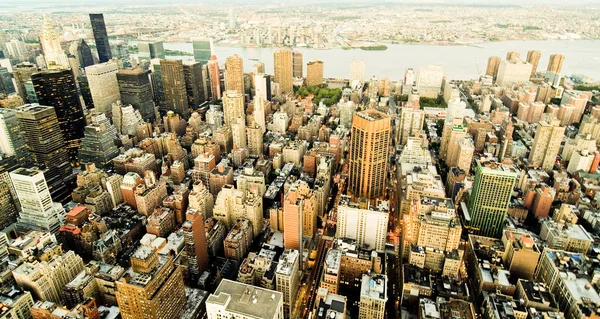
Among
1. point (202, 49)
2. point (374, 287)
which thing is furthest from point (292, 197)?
point (202, 49)

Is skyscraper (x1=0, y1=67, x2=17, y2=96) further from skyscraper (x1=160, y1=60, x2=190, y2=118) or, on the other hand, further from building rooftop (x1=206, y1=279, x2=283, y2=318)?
building rooftop (x1=206, y1=279, x2=283, y2=318)

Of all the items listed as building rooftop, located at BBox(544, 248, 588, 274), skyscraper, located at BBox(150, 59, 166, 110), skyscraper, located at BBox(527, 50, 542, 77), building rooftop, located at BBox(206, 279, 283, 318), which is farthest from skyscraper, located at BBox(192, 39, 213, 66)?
building rooftop, located at BBox(544, 248, 588, 274)

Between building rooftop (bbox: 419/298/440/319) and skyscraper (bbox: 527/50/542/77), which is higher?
skyscraper (bbox: 527/50/542/77)

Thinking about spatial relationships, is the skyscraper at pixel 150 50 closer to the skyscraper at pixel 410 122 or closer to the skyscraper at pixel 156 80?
the skyscraper at pixel 156 80

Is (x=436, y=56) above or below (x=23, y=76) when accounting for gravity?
below

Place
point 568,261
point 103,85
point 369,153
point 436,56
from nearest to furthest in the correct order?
point 568,261 < point 369,153 < point 103,85 < point 436,56

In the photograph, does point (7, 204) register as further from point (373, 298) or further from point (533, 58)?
point (533, 58)
